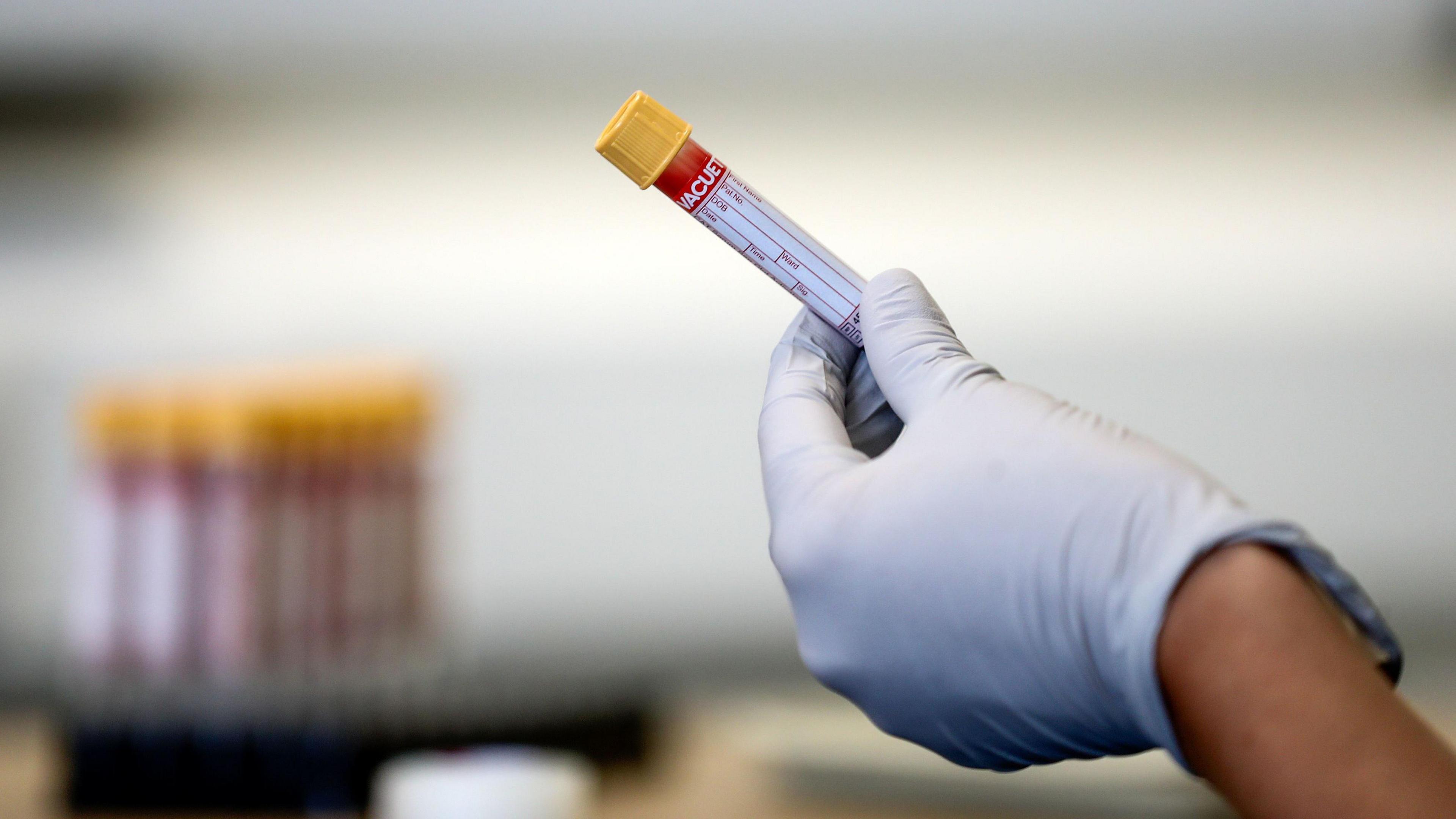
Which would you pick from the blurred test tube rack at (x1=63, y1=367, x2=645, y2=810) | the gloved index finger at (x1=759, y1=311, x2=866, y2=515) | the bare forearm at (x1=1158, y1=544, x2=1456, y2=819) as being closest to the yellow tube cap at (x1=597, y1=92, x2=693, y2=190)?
the gloved index finger at (x1=759, y1=311, x2=866, y2=515)

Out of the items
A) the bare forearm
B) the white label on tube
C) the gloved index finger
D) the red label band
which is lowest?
the bare forearm

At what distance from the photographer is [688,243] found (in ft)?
5.34

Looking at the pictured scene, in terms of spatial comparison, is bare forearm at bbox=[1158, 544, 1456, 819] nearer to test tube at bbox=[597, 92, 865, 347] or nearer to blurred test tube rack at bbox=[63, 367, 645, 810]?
test tube at bbox=[597, 92, 865, 347]

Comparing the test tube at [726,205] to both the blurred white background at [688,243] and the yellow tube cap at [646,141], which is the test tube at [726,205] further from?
the blurred white background at [688,243]

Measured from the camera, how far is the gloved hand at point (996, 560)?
13.8 inches

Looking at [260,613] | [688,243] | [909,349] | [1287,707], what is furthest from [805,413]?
[688,243]

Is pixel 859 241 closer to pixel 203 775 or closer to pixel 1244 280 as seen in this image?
pixel 1244 280

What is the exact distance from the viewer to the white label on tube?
1.56ft

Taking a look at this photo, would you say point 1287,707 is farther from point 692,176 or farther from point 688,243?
point 688,243

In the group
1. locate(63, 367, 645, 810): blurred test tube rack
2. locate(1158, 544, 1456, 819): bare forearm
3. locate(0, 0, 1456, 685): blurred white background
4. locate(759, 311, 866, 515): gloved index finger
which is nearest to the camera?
locate(1158, 544, 1456, 819): bare forearm

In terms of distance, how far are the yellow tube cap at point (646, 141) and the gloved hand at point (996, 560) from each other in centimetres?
13

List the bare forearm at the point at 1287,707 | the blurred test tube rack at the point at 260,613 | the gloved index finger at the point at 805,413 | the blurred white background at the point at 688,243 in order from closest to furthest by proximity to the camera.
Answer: the bare forearm at the point at 1287,707, the gloved index finger at the point at 805,413, the blurred test tube rack at the point at 260,613, the blurred white background at the point at 688,243

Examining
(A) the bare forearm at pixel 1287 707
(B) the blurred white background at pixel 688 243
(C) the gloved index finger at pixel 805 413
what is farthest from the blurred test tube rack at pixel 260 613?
(A) the bare forearm at pixel 1287 707

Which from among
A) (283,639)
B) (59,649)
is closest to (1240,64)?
(283,639)
